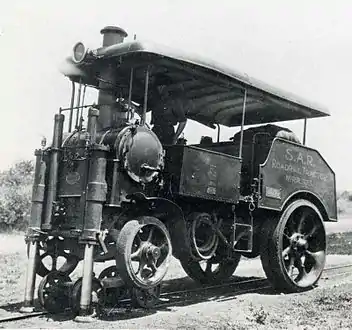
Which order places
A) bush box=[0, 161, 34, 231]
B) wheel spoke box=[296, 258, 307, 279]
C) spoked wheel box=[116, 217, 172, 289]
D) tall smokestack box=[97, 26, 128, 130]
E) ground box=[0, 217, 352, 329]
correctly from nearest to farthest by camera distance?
1. ground box=[0, 217, 352, 329]
2. spoked wheel box=[116, 217, 172, 289]
3. tall smokestack box=[97, 26, 128, 130]
4. wheel spoke box=[296, 258, 307, 279]
5. bush box=[0, 161, 34, 231]

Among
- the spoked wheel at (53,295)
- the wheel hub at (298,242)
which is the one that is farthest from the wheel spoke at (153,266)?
the wheel hub at (298,242)

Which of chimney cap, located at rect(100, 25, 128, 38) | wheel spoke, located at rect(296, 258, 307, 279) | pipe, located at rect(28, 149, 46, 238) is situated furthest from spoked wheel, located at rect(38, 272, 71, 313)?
wheel spoke, located at rect(296, 258, 307, 279)

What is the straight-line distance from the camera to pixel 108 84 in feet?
24.3

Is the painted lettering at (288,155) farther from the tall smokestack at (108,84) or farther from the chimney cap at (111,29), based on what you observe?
the chimney cap at (111,29)

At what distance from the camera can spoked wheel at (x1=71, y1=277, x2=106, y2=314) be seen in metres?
6.47

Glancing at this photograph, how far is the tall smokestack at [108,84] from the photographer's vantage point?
24.0 feet

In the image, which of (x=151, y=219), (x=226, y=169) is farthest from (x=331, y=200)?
(x=151, y=219)

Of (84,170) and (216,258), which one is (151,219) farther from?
(216,258)

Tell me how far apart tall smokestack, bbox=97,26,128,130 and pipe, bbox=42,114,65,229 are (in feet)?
1.73

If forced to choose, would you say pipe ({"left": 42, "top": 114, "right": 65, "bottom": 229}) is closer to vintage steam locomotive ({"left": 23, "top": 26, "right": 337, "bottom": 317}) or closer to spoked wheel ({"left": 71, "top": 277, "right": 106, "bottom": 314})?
vintage steam locomotive ({"left": 23, "top": 26, "right": 337, "bottom": 317})

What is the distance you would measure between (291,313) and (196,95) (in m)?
3.63

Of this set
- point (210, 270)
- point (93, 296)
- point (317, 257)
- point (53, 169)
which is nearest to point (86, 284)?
point (93, 296)

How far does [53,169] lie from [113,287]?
1.67m

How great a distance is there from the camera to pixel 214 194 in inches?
300
